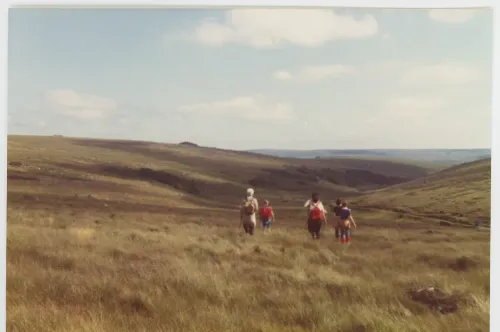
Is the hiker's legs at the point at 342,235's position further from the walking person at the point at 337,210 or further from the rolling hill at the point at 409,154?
the rolling hill at the point at 409,154

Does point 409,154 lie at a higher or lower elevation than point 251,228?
higher

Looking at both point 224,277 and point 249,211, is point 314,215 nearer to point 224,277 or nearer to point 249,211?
point 249,211

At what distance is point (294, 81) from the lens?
14.9 feet

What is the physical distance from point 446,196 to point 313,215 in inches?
48.8

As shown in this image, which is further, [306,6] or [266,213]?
[266,213]

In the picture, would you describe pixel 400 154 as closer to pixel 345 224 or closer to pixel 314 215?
pixel 345 224

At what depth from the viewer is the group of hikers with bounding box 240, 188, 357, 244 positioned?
4.53 m

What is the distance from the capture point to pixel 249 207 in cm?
454

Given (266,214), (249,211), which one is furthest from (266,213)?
(249,211)

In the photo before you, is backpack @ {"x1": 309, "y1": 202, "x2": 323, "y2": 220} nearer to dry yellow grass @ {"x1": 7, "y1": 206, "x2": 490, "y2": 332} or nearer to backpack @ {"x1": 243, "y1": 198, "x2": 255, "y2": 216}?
dry yellow grass @ {"x1": 7, "y1": 206, "x2": 490, "y2": 332}

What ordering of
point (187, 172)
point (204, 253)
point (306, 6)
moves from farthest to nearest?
point (187, 172) → point (204, 253) → point (306, 6)

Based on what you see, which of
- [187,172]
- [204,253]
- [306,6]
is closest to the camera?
[306,6]

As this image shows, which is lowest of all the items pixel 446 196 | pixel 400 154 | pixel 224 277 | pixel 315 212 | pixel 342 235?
pixel 224 277

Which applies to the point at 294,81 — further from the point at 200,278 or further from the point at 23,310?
the point at 23,310
